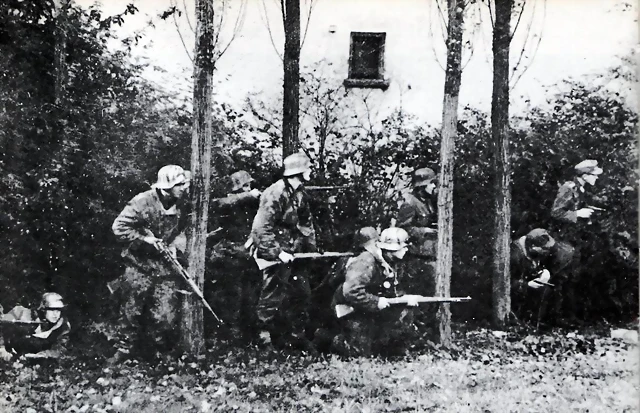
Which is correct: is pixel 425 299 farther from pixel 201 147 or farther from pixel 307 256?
pixel 201 147

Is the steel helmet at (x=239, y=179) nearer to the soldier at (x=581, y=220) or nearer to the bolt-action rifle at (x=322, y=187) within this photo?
the bolt-action rifle at (x=322, y=187)

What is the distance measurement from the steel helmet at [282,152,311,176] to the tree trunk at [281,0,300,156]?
0.14ft

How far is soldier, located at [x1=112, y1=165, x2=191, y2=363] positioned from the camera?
15.4 feet

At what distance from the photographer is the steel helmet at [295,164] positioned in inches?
189

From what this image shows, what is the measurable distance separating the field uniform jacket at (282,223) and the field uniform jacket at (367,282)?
363mm

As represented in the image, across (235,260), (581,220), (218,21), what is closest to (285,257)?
(235,260)

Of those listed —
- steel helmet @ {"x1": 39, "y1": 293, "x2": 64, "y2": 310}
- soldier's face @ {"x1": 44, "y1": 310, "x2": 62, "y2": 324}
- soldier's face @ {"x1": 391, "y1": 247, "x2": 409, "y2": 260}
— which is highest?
soldier's face @ {"x1": 391, "y1": 247, "x2": 409, "y2": 260}

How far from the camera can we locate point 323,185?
15.9 feet

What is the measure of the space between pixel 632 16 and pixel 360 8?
2044 millimetres

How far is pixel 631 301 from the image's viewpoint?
4773 millimetres

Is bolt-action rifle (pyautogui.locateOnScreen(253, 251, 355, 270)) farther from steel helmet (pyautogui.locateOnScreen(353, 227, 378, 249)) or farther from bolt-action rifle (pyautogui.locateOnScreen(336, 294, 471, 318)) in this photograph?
bolt-action rifle (pyautogui.locateOnScreen(336, 294, 471, 318))

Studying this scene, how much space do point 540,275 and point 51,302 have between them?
3.66m

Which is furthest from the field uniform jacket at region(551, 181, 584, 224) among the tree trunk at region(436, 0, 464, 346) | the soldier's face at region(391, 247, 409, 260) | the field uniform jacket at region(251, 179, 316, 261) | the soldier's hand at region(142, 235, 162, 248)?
the soldier's hand at region(142, 235, 162, 248)

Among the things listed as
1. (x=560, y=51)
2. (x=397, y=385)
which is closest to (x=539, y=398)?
(x=397, y=385)
